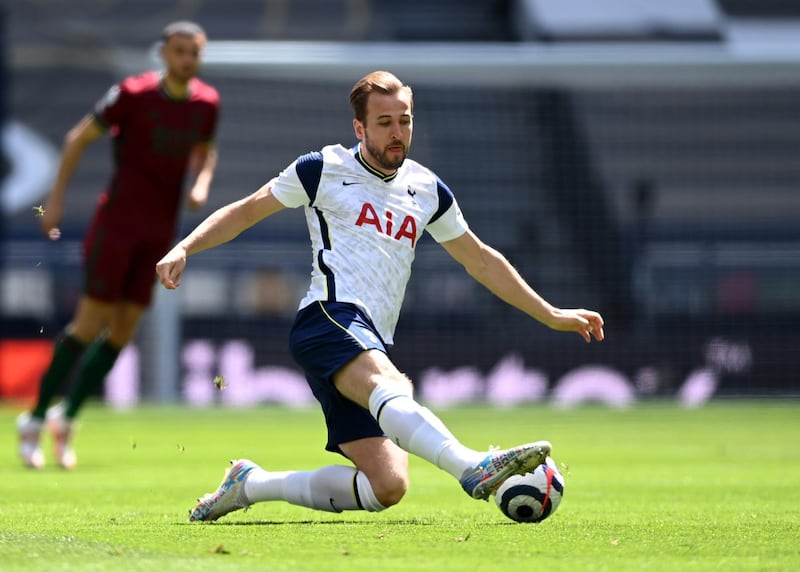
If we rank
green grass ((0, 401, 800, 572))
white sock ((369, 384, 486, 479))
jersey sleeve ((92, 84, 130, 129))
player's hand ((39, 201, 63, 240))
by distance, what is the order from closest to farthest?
green grass ((0, 401, 800, 572)), white sock ((369, 384, 486, 479)), player's hand ((39, 201, 63, 240)), jersey sleeve ((92, 84, 130, 129))

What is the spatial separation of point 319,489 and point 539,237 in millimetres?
13244

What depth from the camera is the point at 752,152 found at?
1931cm

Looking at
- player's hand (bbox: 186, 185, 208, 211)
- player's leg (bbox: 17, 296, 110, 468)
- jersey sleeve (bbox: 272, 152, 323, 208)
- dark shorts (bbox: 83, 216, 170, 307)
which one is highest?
player's hand (bbox: 186, 185, 208, 211)

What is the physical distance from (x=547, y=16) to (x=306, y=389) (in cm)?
1103

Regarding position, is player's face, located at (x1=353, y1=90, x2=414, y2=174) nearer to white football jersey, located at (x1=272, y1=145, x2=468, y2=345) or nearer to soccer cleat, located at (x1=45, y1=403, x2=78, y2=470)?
white football jersey, located at (x1=272, y1=145, x2=468, y2=345)

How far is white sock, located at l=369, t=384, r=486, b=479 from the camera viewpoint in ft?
15.5

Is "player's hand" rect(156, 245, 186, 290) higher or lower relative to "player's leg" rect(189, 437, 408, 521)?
higher

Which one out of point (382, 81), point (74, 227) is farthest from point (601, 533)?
Result: point (74, 227)

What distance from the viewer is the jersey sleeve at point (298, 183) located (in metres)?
5.49

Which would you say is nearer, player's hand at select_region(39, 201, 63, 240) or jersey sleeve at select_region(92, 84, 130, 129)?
player's hand at select_region(39, 201, 63, 240)

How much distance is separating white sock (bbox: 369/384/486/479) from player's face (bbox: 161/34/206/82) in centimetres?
420

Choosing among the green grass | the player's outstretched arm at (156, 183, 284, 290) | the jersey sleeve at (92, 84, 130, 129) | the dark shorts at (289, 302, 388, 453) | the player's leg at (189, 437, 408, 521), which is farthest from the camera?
the jersey sleeve at (92, 84, 130, 129)

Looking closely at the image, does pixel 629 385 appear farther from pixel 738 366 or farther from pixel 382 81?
pixel 382 81

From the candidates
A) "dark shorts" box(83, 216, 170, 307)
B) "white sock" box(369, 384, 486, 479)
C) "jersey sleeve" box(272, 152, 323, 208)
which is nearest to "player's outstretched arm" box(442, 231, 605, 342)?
"jersey sleeve" box(272, 152, 323, 208)
